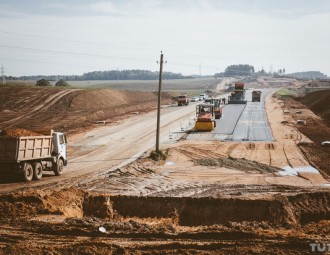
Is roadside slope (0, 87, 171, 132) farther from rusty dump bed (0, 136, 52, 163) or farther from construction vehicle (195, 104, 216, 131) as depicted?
rusty dump bed (0, 136, 52, 163)

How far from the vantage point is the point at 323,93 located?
297 ft

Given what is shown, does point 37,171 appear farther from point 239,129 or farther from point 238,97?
point 238,97

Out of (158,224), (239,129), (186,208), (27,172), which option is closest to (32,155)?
(27,172)

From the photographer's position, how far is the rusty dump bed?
20.2 m

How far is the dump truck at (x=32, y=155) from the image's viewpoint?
20.2 metres

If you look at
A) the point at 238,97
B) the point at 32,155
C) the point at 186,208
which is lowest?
the point at 186,208

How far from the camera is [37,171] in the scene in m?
22.3

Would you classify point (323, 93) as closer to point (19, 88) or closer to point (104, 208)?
point (19, 88)

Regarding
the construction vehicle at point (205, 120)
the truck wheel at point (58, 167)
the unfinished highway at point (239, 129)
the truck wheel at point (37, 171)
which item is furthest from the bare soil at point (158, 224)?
the construction vehicle at point (205, 120)

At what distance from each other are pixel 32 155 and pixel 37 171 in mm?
1333

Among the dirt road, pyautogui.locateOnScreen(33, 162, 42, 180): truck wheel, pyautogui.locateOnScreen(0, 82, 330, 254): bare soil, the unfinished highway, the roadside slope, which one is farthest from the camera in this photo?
the roadside slope

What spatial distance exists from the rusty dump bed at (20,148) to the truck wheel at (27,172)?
1.74 feet

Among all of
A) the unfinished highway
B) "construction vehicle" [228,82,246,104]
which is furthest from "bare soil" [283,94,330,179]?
"construction vehicle" [228,82,246,104]

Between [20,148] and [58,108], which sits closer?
[20,148]
